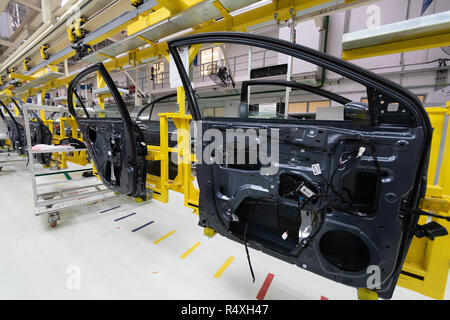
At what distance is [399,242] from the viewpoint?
0.73 metres

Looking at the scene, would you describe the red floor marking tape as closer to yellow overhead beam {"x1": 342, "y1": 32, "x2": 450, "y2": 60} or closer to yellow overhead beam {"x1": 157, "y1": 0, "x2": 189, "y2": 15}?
yellow overhead beam {"x1": 342, "y1": 32, "x2": 450, "y2": 60}

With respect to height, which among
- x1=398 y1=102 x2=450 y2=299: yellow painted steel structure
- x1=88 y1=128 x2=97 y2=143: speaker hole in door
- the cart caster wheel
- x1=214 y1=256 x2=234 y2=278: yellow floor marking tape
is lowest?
x1=214 y1=256 x2=234 y2=278: yellow floor marking tape

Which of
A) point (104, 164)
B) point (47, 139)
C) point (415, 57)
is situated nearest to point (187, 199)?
point (104, 164)

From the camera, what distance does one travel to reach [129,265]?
1.57 metres

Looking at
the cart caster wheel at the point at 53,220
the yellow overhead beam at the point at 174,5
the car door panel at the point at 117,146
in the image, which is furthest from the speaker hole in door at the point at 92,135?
the yellow overhead beam at the point at 174,5

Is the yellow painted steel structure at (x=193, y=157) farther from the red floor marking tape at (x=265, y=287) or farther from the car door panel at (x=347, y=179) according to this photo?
the red floor marking tape at (x=265, y=287)

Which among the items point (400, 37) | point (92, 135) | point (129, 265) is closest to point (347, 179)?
point (400, 37)

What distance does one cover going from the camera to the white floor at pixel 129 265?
1.33 meters

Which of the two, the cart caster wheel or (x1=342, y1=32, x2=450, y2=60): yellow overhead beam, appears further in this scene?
the cart caster wheel

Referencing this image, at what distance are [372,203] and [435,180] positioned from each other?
0.57m

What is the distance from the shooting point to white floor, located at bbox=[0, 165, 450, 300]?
1.33 m

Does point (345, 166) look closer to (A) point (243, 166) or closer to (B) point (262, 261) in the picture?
(A) point (243, 166)

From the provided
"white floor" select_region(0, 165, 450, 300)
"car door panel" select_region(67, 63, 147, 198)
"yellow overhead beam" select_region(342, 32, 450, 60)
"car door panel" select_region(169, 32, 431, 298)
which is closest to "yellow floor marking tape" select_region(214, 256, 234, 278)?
"white floor" select_region(0, 165, 450, 300)

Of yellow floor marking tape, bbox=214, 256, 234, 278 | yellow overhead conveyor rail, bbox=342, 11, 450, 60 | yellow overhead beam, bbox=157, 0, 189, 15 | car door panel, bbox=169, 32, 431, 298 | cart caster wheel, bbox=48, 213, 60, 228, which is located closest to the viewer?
car door panel, bbox=169, 32, 431, 298
